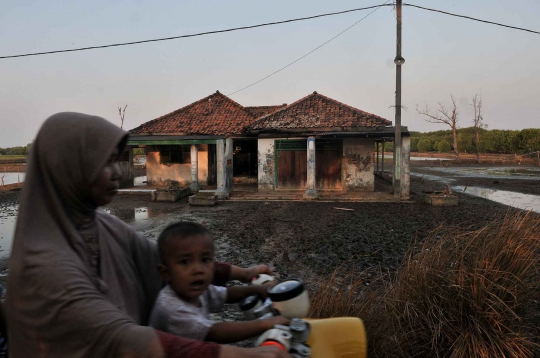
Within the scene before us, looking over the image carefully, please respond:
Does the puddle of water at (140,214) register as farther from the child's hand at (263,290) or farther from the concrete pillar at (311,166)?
the child's hand at (263,290)

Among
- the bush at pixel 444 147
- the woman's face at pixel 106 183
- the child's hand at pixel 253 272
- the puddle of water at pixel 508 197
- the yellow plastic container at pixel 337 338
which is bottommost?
the puddle of water at pixel 508 197

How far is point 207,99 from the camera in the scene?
911 inches

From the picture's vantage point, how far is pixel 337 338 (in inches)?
68.5

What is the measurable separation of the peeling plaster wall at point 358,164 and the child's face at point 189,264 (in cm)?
1618

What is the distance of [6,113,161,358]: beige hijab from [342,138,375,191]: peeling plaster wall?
16.4 m

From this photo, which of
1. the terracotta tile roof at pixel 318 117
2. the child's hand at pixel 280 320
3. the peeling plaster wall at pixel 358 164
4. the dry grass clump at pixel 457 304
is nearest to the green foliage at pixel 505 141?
the terracotta tile roof at pixel 318 117

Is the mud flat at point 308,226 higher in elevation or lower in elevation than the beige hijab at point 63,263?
lower

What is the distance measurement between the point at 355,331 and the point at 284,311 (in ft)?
1.58

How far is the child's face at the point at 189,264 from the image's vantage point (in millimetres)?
1509

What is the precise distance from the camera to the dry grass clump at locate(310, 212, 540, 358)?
9.44 ft

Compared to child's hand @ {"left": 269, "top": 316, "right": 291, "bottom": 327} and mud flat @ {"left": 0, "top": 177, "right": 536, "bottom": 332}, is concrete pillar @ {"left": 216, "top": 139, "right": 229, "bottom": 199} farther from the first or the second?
child's hand @ {"left": 269, "top": 316, "right": 291, "bottom": 327}

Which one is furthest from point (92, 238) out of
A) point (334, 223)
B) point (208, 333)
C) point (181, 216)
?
point (181, 216)

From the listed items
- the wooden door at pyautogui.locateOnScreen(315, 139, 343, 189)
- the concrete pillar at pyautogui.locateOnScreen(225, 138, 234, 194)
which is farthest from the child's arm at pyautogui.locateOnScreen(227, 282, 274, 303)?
the wooden door at pyautogui.locateOnScreen(315, 139, 343, 189)

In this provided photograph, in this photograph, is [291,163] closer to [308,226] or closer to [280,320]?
[308,226]
